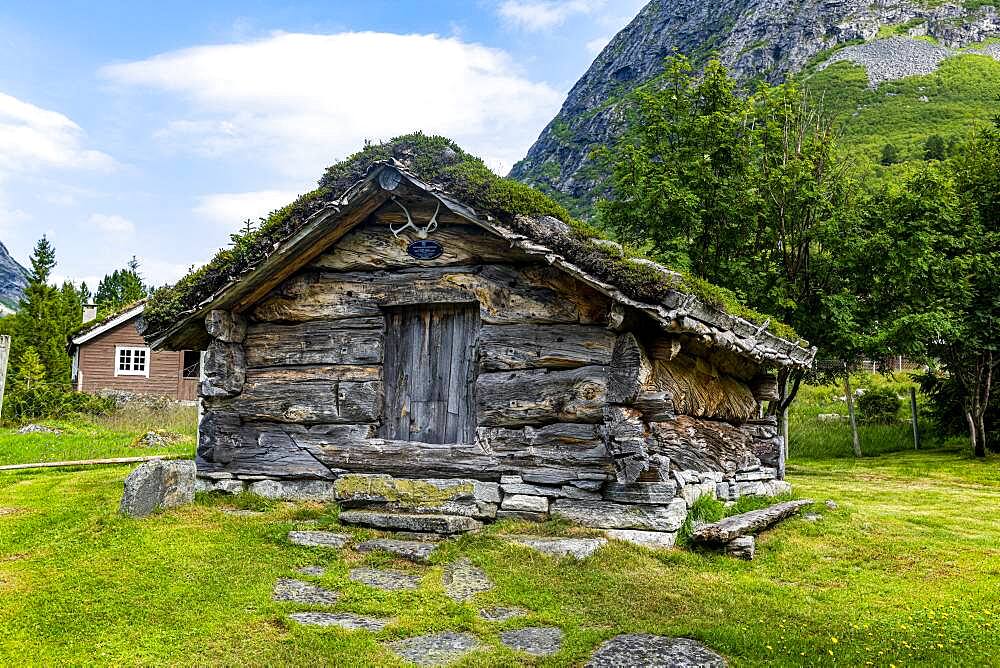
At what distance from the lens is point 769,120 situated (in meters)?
18.7

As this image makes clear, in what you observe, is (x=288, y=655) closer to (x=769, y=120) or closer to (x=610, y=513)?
(x=610, y=513)

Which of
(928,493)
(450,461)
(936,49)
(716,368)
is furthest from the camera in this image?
(936,49)

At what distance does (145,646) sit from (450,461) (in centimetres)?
425

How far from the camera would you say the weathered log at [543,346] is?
8.36 m

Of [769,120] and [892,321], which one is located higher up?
[769,120]

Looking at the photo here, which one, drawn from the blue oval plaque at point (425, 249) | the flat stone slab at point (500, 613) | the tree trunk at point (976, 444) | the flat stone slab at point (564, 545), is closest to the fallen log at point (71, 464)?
the blue oval plaque at point (425, 249)

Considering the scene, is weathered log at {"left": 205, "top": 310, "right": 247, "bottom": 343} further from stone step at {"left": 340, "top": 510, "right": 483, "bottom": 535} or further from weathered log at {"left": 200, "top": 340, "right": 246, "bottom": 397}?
stone step at {"left": 340, "top": 510, "right": 483, "bottom": 535}

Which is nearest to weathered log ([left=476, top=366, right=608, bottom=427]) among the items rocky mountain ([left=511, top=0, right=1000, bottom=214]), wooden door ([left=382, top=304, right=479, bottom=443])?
wooden door ([left=382, top=304, right=479, bottom=443])

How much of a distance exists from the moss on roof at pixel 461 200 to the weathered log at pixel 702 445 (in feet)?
5.22

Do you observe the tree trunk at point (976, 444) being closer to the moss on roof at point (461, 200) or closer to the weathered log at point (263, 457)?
the moss on roof at point (461, 200)

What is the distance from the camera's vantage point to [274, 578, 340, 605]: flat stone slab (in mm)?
6051

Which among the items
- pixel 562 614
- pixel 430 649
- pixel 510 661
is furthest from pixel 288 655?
pixel 562 614

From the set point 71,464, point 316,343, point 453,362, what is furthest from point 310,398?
point 71,464

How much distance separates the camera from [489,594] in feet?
20.5
